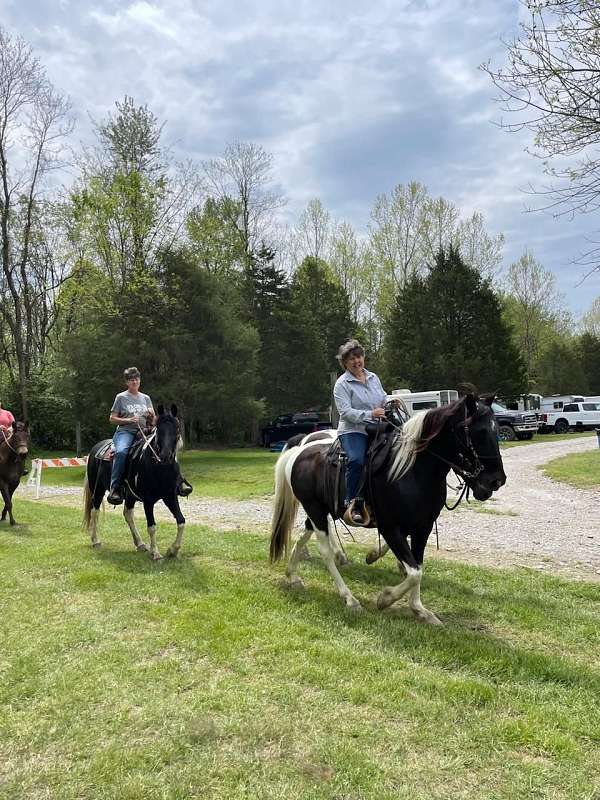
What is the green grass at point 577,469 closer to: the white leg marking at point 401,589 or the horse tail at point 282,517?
the horse tail at point 282,517

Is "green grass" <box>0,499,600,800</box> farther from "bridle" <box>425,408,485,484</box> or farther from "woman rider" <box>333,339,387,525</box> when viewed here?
"bridle" <box>425,408,485,484</box>

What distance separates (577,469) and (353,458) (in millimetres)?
13455

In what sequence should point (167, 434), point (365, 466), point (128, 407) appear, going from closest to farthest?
point (365, 466) → point (167, 434) → point (128, 407)

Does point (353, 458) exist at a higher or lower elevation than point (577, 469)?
higher

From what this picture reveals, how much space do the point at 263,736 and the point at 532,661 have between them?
2.00m

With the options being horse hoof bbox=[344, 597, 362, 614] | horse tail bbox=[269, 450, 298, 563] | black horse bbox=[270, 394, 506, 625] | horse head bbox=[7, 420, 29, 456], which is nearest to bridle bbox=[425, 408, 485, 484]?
black horse bbox=[270, 394, 506, 625]

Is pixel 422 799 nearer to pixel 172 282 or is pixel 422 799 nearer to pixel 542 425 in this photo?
pixel 172 282

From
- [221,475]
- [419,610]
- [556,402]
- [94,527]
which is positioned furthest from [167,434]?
[556,402]

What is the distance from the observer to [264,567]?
684 centimetres

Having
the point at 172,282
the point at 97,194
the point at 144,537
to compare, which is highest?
the point at 97,194

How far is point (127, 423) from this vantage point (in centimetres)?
791

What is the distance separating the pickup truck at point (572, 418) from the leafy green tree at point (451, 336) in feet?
12.4

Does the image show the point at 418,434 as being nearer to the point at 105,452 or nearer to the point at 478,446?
the point at 478,446

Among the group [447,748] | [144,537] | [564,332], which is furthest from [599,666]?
[564,332]
